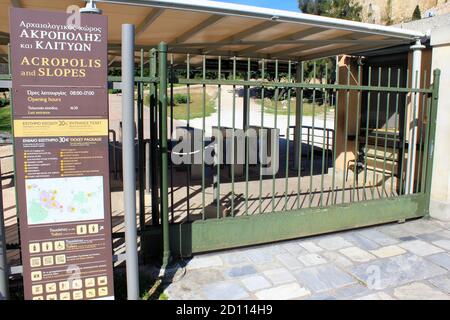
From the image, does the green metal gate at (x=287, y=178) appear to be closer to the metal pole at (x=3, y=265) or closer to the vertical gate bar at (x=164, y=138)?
the vertical gate bar at (x=164, y=138)

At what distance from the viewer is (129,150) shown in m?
2.78

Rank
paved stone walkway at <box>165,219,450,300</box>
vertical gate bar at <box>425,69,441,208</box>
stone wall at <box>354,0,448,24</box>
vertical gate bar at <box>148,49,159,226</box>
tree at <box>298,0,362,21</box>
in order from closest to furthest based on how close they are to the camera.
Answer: paved stone walkway at <box>165,219,450,300</box>
vertical gate bar at <box>148,49,159,226</box>
vertical gate bar at <box>425,69,441,208</box>
tree at <box>298,0,362,21</box>
stone wall at <box>354,0,448,24</box>

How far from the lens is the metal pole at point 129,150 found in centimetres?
269

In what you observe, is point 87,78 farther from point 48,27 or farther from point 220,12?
point 220,12

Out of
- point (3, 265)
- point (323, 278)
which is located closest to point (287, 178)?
point (323, 278)

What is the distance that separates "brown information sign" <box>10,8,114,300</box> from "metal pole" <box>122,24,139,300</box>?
13cm

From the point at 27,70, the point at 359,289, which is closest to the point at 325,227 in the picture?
the point at 359,289

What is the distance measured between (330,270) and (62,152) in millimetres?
2624

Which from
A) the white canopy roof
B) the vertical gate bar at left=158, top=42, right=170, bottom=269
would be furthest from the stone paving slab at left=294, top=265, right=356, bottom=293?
the white canopy roof

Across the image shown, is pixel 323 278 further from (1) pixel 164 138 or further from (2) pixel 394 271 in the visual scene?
(1) pixel 164 138

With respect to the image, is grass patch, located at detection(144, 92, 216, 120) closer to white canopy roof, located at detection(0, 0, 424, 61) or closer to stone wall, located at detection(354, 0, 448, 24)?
white canopy roof, located at detection(0, 0, 424, 61)

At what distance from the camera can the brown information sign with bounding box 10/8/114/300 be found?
247cm

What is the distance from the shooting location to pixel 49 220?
2.64 m
